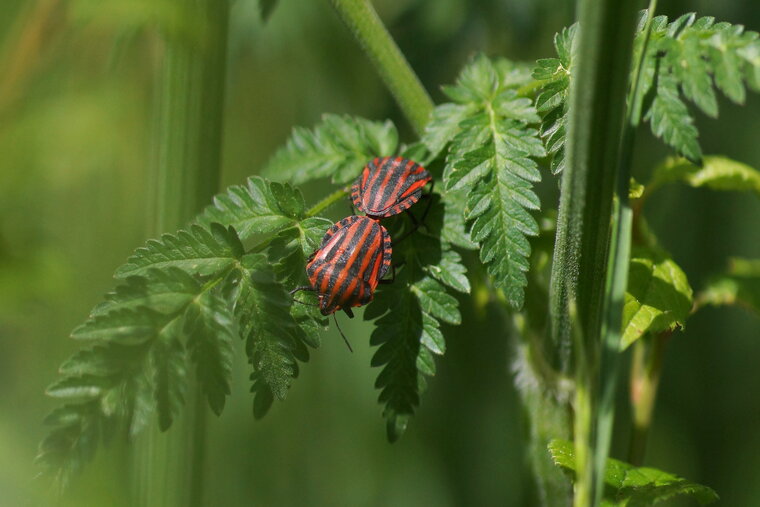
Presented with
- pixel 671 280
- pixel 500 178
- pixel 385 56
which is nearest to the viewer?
pixel 500 178

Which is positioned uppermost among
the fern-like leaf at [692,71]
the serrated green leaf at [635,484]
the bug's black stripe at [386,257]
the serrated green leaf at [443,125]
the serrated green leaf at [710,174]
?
the serrated green leaf at [443,125]

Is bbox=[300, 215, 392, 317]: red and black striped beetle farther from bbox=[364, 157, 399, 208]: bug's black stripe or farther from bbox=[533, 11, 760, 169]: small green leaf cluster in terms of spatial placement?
bbox=[533, 11, 760, 169]: small green leaf cluster

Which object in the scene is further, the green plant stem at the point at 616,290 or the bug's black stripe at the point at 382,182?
the bug's black stripe at the point at 382,182

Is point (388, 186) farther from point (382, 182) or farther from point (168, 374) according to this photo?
point (168, 374)

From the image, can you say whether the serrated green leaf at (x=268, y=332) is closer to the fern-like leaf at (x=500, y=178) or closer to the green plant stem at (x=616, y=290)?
the fern-like leaf at (x=500, y=178)

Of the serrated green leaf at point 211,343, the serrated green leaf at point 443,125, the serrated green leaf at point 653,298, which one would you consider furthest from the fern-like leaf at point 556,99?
the serrated green leaf at point 211,343

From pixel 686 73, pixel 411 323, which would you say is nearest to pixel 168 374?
pixel 411 323
